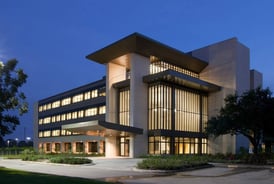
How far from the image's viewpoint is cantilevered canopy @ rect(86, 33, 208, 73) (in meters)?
47.2

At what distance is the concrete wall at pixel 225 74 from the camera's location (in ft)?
184

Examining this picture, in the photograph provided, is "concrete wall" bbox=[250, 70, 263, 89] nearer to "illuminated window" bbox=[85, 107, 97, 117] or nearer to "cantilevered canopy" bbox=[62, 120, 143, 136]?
"cantilevered canopy" bbox=[62, 120, 143, 136]

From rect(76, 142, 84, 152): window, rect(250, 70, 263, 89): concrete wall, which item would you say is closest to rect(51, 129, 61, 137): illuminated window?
rect(76, 142, 84, 152): window

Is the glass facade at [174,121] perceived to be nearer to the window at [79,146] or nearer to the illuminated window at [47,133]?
the window at [79,146]

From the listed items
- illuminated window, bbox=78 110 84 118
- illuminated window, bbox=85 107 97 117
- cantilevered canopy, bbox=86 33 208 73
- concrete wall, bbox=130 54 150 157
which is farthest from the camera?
illuminated window, bbox=78 110 84 118

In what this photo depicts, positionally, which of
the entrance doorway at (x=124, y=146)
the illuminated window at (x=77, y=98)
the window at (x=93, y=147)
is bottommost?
the window at (x=93, y=147)

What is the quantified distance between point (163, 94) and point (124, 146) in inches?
402

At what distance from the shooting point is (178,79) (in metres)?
49.5

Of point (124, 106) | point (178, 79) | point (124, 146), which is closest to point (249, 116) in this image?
point (178, 79)

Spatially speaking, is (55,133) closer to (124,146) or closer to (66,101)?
(66,101)

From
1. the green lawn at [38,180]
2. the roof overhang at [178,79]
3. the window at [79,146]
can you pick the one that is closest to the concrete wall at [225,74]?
the roof overhang at [178,79]

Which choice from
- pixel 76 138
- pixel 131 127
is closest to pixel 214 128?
pixel 131 127

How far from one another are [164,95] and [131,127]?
731 centimetres

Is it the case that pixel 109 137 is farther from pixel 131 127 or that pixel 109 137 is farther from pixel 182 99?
pixel 182 99
